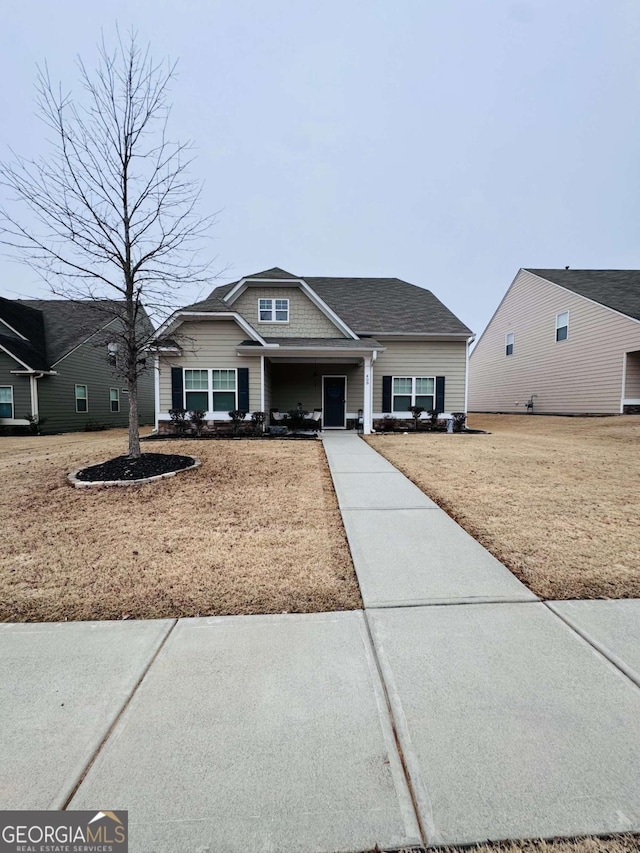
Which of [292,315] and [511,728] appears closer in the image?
[511,728]

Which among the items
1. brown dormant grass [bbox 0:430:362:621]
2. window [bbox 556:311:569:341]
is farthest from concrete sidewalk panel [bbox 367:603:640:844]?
window [bbox 556:311:569:341]

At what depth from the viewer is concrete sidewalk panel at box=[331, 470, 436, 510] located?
17.9ft

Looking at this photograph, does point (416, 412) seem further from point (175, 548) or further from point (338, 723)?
point (338, 723)

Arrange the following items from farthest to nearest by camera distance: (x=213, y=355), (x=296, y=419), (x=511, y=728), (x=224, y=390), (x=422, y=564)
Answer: (x=296, y=419), (x=224, y=390), (x=213, y=355), (x=422, y=564), (x=511, y=728)

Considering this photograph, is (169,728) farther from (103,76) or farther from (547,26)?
(547,26)

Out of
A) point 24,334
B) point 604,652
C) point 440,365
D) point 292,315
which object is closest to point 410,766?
point 604,652

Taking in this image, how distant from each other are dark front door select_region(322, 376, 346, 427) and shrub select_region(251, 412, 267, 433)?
3.55 metres

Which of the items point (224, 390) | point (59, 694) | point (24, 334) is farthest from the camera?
point (24, 334)

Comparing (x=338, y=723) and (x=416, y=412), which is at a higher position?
(x=416, y=412)

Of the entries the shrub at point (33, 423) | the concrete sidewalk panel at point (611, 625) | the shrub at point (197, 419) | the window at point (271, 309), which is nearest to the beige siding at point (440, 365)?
the window at point (271, 309)

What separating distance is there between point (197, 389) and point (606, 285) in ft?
67.3

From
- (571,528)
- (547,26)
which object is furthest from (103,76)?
(547,26)

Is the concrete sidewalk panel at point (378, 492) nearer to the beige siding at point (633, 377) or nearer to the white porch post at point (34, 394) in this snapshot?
the white porch post at point (34, 394)

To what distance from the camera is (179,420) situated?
13.2 m
